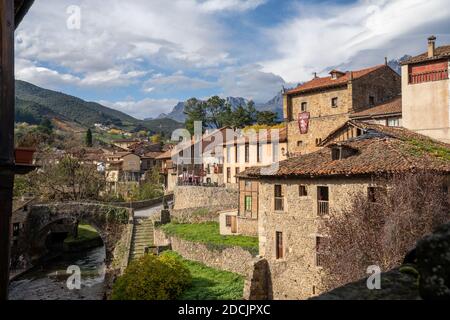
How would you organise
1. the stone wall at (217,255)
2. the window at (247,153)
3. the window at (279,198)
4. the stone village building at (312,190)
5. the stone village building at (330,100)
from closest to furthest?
the stone village building at (312,190)
the window at (279,198)
the stone wall at (217,255)
the stone village building at (330,100)
the window at (247,153)

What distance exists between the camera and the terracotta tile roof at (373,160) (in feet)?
54.1

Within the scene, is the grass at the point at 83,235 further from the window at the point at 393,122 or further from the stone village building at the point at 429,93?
the stone village building at the point at 429,93

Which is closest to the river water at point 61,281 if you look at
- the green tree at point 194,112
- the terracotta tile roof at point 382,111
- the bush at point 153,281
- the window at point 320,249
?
the bush at point 153,281

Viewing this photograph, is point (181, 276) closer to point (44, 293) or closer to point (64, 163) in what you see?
point (44, 293)

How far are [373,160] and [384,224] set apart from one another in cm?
342

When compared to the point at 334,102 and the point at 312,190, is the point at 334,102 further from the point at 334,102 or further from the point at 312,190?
the point at 312,190

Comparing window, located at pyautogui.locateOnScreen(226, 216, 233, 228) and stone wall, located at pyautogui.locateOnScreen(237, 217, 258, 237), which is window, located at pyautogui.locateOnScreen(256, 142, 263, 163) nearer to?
window, located at pyautogui.locateOnScreen(226, 216, 233, 228)

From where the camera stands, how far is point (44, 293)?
30969 millimetres

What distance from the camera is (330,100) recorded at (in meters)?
42.4

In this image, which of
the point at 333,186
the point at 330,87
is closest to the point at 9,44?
the point at 333,186

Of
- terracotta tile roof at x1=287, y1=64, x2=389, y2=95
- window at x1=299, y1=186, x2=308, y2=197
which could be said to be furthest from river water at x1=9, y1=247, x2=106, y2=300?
terracotta tile roof at x1=287, y1=64, x2=389, y2=95

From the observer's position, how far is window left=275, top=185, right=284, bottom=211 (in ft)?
68.9

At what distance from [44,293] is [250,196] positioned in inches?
703

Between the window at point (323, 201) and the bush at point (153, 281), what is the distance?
874cm
